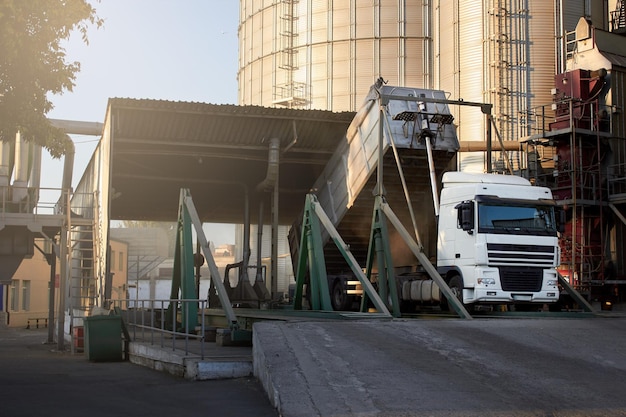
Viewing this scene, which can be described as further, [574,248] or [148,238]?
[148,238]

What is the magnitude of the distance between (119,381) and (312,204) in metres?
7.09

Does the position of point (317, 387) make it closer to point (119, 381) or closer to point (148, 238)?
point (119, 381)

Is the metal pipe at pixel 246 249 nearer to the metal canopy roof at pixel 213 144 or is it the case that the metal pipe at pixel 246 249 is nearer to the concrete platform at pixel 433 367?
the metal canopy roof at pixel 213 144

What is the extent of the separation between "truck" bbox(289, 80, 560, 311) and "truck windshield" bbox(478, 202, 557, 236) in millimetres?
22

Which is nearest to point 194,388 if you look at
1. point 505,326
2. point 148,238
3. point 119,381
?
point 119,381

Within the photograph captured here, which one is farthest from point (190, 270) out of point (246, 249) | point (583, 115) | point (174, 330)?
point (583, 115)

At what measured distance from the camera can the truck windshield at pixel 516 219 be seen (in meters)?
18.1

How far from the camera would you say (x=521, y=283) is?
1808 centimetres

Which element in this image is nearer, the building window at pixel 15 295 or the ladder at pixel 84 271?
the ladder at pixel 84 271

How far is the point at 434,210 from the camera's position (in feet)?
71.2

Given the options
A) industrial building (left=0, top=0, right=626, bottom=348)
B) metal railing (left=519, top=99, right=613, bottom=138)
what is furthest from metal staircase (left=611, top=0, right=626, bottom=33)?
metal railing (left=519, top=99, right=613, bottom=138)

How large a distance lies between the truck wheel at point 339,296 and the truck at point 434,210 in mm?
31

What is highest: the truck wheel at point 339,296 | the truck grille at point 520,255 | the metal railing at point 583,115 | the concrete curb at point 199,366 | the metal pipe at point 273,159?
the metal railing at point 583,115

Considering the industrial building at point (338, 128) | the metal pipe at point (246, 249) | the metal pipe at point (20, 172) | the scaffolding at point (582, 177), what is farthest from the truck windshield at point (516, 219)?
the metal pipe at point (20, 172)
